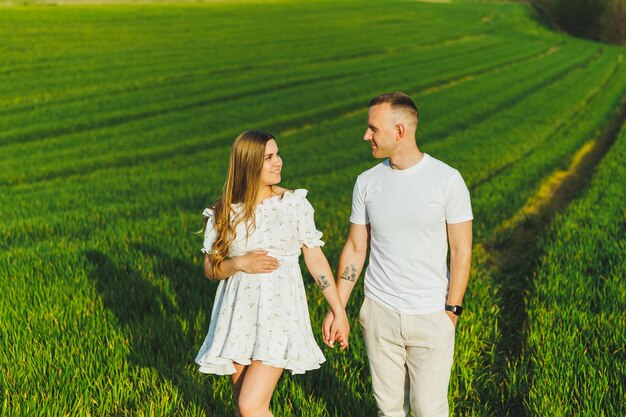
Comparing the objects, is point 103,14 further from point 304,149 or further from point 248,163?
point 248,163

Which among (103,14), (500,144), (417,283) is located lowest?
(500,144)

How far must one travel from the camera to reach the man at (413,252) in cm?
357

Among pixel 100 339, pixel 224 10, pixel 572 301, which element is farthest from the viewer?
pixel 224 10

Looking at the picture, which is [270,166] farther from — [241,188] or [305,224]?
[305,224]

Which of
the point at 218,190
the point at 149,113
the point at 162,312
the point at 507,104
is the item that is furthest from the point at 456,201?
the point at 507,104

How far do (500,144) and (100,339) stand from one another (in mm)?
15913

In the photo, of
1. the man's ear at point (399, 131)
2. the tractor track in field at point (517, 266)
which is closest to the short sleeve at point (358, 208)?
the man's ear at point (399, 131)

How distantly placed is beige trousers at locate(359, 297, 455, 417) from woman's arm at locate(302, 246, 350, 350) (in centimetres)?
21

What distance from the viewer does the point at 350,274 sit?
155 inches

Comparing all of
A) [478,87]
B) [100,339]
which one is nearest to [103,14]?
[478,87]

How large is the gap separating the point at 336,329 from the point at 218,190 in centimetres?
1057

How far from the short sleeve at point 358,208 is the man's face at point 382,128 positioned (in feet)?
1.11

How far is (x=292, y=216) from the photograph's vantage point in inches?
144

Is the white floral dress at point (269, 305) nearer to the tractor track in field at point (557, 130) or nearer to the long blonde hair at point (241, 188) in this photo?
the long blonde hair at point (241, 188)
